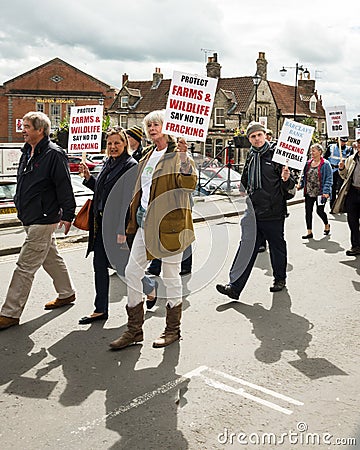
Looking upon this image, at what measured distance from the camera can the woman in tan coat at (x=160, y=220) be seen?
15.6 ft

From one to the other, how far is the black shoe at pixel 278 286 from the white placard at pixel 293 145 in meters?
1.34

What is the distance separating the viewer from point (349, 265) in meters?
8.27

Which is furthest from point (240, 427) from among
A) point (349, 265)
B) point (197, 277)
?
point (349, 265)

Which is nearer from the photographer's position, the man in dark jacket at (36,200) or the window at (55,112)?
the man in dark jacket at (36,200)

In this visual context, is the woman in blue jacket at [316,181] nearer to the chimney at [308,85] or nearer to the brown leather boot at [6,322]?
the brown leather boot at [6,322]

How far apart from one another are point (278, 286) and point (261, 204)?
99cm

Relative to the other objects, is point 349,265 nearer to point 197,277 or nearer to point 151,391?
point 197,277

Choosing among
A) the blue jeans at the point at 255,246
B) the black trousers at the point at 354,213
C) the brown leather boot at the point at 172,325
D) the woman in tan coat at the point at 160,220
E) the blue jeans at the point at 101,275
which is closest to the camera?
the woman in tan coat at the point at 160,220

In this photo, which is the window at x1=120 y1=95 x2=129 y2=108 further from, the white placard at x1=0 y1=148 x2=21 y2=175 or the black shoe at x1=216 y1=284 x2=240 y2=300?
the black shoe at x1=216 y1=284 x2=240 y2=300

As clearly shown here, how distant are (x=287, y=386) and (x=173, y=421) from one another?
99 centimetres

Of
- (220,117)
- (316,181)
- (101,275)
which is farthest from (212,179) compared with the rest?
(220,117)

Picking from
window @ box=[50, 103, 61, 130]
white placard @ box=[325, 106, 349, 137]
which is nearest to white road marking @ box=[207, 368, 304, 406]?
white placard @ box=[325, 106, 349, 137]

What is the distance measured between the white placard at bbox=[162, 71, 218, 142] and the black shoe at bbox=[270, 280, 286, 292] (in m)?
2.06

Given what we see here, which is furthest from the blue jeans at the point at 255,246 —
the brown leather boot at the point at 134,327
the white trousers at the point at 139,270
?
the brown leather boot at the point at 134,327
